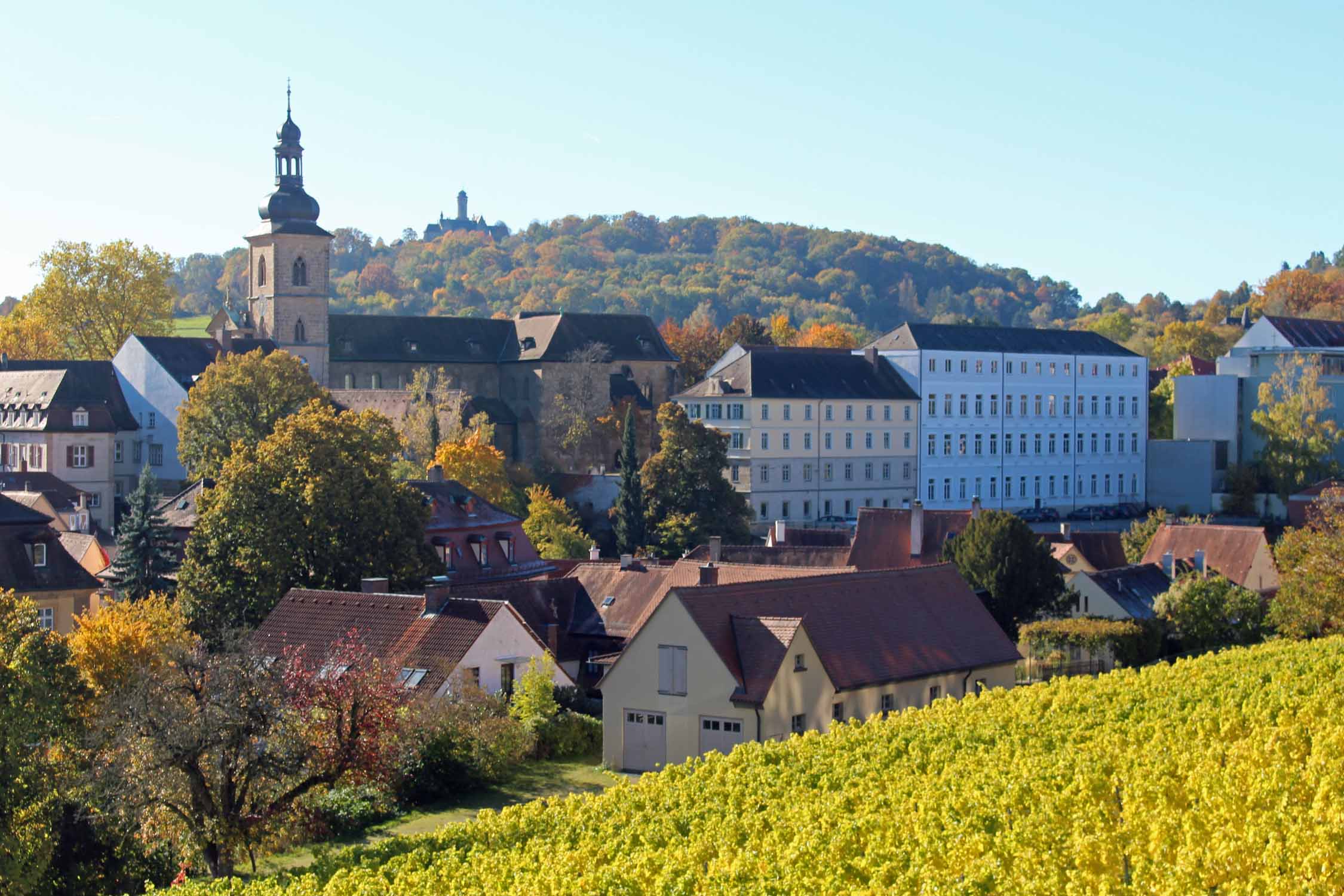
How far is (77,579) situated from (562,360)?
55286 mm

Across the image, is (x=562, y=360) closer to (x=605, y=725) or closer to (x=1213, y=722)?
(x=605, y=725)

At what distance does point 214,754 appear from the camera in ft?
96.8

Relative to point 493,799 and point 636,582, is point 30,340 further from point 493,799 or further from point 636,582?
point 493,799

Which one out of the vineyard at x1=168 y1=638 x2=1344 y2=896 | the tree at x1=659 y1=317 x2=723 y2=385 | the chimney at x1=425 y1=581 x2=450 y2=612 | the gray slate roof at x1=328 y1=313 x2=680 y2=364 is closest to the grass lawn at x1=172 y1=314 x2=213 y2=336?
the gray slate roof at x1=328 y1=313 x2=680 y2=364

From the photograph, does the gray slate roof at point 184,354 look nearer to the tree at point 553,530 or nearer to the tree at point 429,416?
the tree at point 429,416

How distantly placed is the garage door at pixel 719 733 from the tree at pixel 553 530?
32.3 metres

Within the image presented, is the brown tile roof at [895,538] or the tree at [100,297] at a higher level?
the tree at [100,297]

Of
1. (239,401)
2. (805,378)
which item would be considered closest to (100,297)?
(239,401)

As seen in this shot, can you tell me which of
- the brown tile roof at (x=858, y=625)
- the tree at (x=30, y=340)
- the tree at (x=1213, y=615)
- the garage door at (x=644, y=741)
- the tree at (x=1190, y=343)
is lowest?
the garage door at (x=644, y=741)

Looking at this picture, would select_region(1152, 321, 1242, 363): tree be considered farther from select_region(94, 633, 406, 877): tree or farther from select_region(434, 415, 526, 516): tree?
select_region(94, 633, 406, 877): tree

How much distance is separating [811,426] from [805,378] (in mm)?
2955

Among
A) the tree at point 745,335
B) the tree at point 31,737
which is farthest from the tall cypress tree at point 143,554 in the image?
the tree at point 745,335

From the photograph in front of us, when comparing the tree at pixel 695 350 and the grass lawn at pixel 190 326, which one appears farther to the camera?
the grass lawn at pixel 190 326

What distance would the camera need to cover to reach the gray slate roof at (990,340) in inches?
3920
